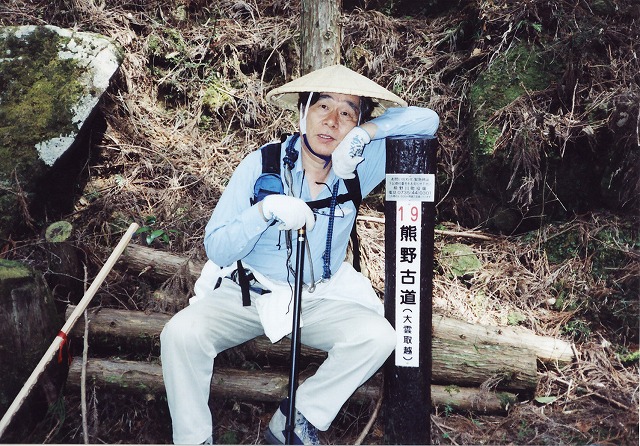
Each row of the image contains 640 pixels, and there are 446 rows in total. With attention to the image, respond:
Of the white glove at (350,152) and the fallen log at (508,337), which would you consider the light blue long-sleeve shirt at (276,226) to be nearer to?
the white glove at (350,152)

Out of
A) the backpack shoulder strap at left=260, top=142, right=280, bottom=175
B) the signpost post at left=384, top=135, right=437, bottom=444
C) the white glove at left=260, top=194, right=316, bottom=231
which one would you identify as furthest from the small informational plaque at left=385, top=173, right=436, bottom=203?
the backpack shoulder strap at left=260, top=142, right=280, bottom=175

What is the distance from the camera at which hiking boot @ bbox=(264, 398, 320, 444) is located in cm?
356

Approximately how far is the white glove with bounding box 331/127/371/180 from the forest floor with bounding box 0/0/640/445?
5.46ft

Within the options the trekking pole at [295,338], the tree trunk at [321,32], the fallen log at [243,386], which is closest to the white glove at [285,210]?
the trekking pole at [295,338]

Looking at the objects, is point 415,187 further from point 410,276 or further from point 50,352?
point 50,352

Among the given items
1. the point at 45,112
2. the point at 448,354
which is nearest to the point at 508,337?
the point at 448,354

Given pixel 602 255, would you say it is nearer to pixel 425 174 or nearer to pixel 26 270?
pixel 425 174

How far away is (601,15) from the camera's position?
540cm

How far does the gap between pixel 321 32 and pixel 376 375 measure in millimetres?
2957

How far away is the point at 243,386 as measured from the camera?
13.6ft

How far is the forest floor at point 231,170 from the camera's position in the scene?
4.14m

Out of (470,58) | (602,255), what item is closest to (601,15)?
(470,58)

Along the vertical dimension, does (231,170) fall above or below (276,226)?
above

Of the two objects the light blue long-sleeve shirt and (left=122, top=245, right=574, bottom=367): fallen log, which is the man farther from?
(left=122, top=245, right=574, bottom=367): fallen log
